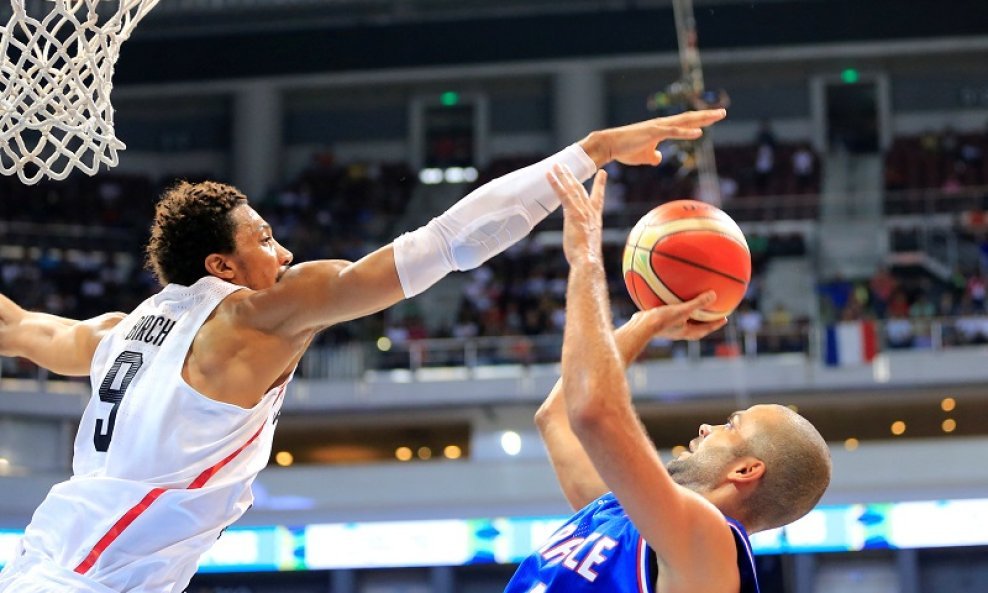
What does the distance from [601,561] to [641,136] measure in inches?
43.6

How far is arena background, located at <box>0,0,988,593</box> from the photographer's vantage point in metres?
12.1

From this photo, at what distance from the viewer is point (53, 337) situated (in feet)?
11.8

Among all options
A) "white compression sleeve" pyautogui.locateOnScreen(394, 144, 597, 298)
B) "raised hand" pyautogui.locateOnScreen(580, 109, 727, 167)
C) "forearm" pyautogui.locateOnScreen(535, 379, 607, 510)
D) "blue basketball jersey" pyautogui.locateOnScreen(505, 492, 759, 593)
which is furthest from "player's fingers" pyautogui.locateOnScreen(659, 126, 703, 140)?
"blue basketball jersey" pyautogui.locateOnScreen(505, 492, 759, 593)

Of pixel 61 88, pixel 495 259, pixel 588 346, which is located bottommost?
pixel 588 346

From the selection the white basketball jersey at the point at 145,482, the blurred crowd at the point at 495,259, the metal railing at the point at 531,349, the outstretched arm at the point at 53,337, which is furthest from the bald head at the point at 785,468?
the metal railing at the point at 531,349

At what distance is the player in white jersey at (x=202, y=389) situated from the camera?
3.02m

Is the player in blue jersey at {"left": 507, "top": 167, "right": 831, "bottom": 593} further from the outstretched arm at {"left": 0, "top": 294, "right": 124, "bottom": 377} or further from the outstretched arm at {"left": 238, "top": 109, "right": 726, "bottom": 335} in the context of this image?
the outstretched arm at {"left": 0, "top": 294, "right": 124, "bottom": 377}

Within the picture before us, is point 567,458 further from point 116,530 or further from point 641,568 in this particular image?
point 116,530

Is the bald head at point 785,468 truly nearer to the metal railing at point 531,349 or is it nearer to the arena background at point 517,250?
the arena background at point 517,250

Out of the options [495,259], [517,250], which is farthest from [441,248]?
[517,250]

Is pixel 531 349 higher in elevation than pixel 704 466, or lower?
higher

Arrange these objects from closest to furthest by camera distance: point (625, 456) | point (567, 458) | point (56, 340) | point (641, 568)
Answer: point (625, 456), point (641, 568), point (567, 458), point (56, 340)

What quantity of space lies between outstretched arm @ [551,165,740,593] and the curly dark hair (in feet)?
3.80

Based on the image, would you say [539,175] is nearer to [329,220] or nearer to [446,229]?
[446,229]
